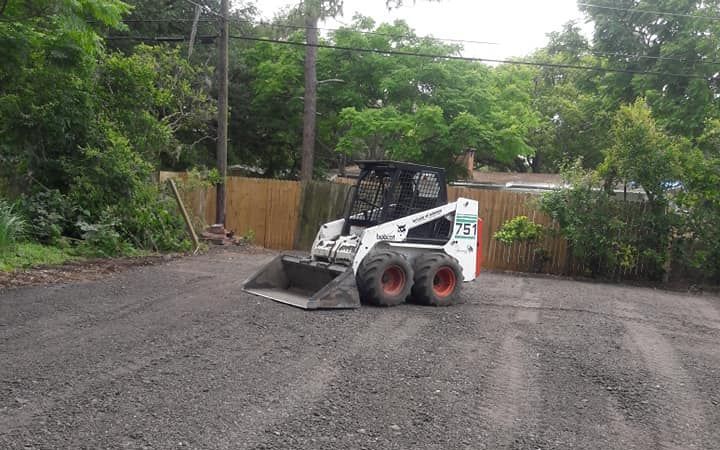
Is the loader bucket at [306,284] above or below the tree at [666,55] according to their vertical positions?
below

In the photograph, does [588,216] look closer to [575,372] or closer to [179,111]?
[575,372]

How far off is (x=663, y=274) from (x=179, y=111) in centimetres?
1336

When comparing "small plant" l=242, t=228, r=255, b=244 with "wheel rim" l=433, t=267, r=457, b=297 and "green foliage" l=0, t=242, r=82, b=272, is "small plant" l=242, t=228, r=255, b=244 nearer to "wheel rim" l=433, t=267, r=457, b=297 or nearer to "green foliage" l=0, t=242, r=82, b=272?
"green foliage" l=0, t=242, r=82, b=272

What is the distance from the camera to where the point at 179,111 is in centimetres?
1908

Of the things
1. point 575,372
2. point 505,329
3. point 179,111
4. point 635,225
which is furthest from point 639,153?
point 179,111

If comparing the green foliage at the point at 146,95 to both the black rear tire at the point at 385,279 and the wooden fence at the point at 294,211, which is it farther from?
the black rear tire at the point at 385,279

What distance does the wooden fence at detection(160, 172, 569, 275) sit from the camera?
16859 millimetres

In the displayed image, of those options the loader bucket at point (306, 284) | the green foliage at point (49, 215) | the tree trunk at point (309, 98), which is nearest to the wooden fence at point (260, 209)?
the tree trunk at point (309, 98)

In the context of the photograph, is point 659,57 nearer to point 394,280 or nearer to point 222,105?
point 222,105

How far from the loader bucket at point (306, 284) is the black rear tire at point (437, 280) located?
1.15 meters

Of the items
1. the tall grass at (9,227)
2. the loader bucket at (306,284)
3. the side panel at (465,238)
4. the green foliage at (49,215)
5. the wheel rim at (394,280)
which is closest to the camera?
the loader bucket at (306,284)

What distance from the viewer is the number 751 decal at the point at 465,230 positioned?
34.1 feet

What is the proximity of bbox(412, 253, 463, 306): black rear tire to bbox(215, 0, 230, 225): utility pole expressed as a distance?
9270 mm

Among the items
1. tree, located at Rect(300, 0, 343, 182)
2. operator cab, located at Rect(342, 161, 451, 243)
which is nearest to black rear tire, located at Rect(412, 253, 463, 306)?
operator cab, located at Rect(342, 161, 451, 243)
